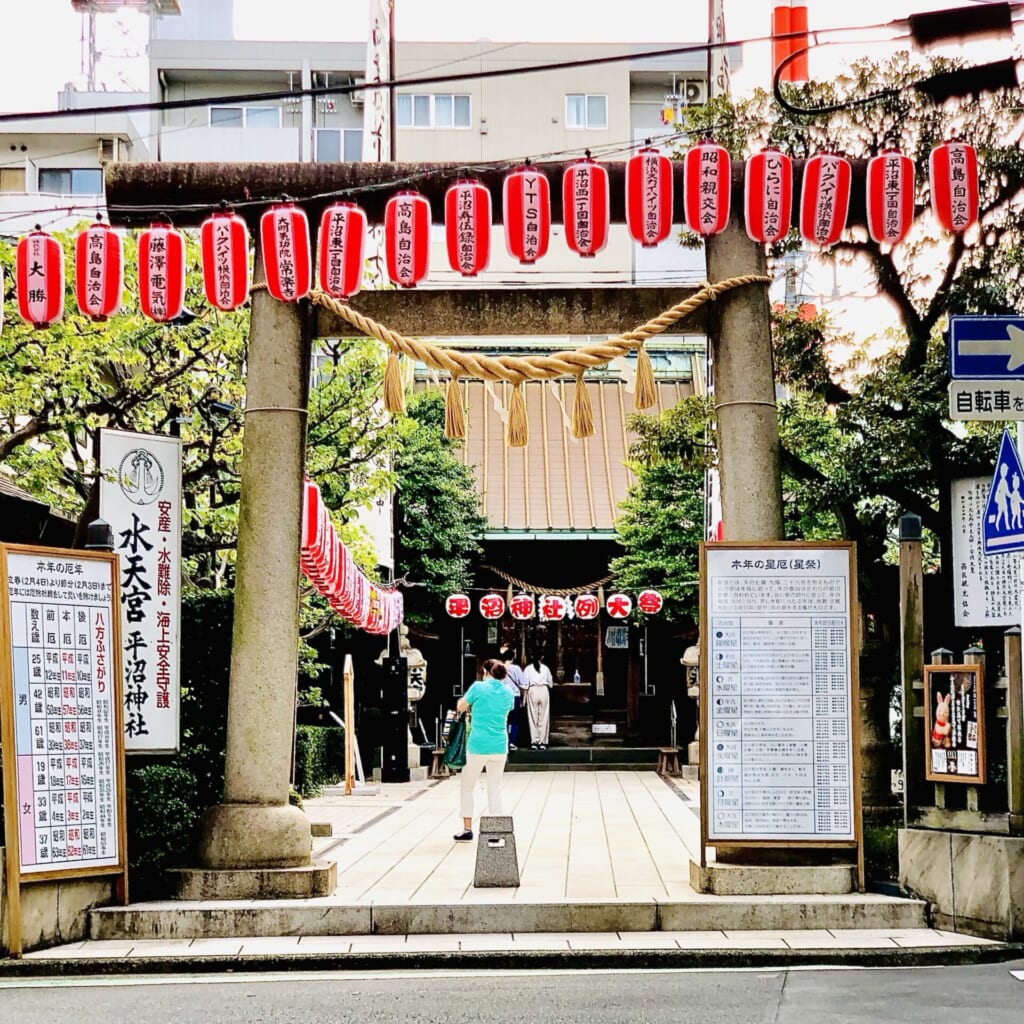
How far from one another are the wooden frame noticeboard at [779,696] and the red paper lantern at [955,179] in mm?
3035

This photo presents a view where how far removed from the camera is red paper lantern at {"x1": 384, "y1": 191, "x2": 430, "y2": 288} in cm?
1168

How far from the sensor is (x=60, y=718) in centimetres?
1024

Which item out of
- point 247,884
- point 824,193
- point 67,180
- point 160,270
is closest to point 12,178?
point 67,180

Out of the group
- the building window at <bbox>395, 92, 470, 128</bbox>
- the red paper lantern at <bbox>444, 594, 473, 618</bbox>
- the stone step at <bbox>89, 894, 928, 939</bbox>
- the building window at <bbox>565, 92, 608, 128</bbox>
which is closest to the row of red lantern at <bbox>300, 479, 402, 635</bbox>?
the stone step at <bbox>89, 894, 928, 939</bbox>

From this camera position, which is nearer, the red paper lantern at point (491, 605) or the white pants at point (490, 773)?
the white pants at point (490, 773)

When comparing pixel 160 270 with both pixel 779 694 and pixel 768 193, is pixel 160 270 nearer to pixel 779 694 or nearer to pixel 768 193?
pixel 768 193

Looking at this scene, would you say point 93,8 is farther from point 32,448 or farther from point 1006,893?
point 1006,893

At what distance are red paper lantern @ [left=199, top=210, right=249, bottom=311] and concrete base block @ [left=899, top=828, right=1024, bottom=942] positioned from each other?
22.5 feet

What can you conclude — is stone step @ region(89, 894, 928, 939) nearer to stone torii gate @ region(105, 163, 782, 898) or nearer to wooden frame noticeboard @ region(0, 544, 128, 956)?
wooden frame noticeboard @ region(0, 544, 128, 956)

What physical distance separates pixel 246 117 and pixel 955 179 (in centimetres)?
3021

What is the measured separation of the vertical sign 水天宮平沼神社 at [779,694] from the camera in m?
11.0

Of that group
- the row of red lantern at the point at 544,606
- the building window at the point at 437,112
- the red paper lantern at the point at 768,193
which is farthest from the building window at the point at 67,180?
the red paper lantern at the point at 768,193

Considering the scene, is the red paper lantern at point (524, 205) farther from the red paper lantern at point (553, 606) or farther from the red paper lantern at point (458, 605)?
the red paper lantern at point (553, 606)

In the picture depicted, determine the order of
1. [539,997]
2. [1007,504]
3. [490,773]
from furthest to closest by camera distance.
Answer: [490,773], [1007,504], [539,997]
